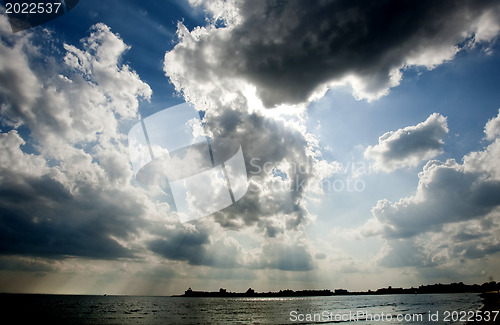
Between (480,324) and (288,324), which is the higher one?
(480,324)

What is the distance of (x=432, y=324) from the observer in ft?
109

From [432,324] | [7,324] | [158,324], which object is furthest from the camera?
[158,324]

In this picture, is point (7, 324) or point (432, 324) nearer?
point (432, 324)

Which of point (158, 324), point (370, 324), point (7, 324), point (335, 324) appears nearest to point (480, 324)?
point (370, 324)

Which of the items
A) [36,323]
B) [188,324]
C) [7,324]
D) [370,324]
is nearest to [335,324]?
[370,324]

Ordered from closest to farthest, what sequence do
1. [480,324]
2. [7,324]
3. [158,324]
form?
[480,324] → [7,324] → [158,324]

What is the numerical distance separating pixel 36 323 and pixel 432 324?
58222mm

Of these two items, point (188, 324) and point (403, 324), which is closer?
point (403, 324)

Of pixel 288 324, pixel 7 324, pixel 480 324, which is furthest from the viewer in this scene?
pixel 288 324

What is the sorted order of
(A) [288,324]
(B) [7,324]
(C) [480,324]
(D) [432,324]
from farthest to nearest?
(A) [288,324]
(B) [7,324]
(D) [432,324]
(C) [480,324]

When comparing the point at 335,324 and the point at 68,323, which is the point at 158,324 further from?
the point at 335,324

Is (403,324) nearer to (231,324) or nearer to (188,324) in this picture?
(231,324)

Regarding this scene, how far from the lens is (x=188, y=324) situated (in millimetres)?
41656

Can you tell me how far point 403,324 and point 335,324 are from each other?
368 inches
